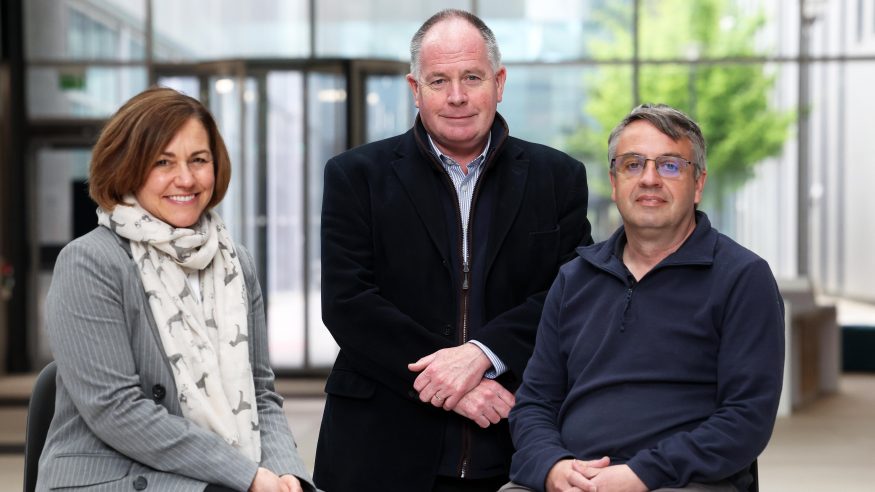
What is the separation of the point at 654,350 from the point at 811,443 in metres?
5.44

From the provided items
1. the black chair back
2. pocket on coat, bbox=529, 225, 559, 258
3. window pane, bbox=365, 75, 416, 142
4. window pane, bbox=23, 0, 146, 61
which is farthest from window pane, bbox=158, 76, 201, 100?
the black chair back

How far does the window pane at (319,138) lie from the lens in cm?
979

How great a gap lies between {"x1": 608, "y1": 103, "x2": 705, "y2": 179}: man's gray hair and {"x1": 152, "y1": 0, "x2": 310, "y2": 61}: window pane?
8219 millimetres

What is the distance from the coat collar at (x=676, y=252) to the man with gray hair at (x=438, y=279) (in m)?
0.17

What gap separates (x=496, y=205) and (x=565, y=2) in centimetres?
890

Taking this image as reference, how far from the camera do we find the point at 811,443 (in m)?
7.09

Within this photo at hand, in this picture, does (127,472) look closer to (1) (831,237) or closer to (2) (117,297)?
(2) (117,297)

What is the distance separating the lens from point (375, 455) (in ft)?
8.00

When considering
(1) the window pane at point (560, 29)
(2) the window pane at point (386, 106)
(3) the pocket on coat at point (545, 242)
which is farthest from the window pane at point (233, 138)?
(3) the pocket on coat at point (545, 242)

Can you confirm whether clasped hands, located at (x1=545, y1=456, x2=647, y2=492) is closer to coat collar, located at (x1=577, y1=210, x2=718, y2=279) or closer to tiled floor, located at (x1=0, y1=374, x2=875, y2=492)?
coat collar, located at (x1=577, y1=210, x2=718, y2=279)

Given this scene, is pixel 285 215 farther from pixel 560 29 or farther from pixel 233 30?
pixel 560 29

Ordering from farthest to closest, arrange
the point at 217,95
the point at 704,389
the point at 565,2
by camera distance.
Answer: the point at 565,2 < the point at 217,95 < the point at 704,389

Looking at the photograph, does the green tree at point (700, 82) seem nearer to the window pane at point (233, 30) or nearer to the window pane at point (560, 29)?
the window pane at point (560, 29)

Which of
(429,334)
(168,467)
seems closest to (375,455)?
(429,334)
